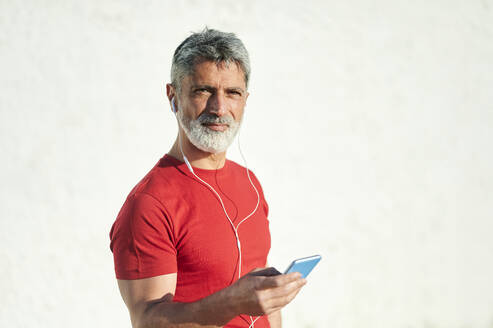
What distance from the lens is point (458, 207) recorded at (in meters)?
3.27

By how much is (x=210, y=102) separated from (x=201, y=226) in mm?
352

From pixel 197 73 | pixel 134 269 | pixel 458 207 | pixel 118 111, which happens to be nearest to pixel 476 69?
pixel 458 207

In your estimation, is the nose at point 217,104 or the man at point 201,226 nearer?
the man at point 201,226

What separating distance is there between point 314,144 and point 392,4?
114 centimetres

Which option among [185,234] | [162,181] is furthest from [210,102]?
[185,234]

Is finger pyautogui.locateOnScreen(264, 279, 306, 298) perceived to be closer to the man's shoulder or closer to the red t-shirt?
the red t-shirt

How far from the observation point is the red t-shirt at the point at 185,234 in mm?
1111

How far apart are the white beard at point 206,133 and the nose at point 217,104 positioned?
0.02 metres

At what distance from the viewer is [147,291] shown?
1.10 metres

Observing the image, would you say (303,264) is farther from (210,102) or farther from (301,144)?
(301,144)

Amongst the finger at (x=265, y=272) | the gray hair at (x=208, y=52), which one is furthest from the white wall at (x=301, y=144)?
the finger at (x=265, y=272)

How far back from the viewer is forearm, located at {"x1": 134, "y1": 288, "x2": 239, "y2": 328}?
1.00m

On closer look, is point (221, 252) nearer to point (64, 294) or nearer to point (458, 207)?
point (64, 294)

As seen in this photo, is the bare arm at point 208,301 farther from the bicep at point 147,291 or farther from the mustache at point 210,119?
the mustache at point 210,119
